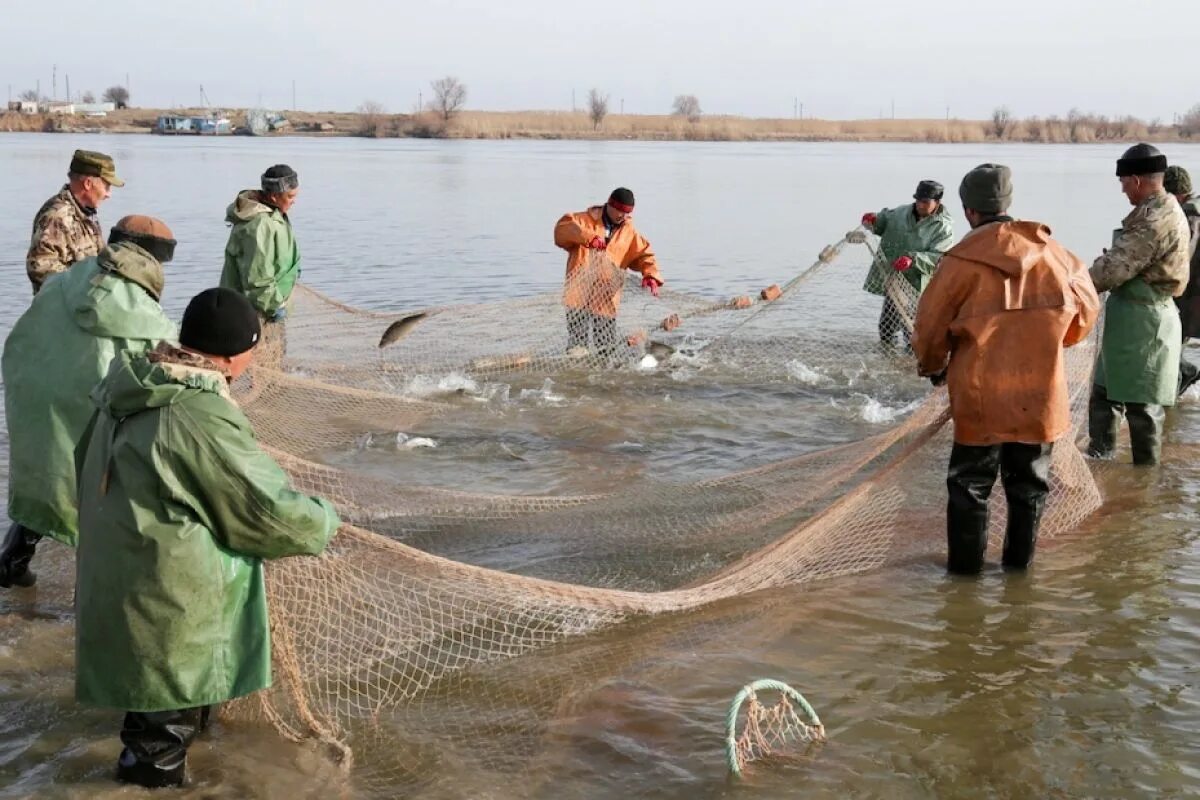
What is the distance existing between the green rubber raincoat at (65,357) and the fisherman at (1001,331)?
292 centimetres

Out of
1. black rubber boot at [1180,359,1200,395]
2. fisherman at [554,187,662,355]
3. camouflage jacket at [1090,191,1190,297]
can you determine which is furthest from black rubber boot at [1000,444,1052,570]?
fisherman at [554,187,662,355]

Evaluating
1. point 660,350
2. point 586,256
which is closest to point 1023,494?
point 586,256

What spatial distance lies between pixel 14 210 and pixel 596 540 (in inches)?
762

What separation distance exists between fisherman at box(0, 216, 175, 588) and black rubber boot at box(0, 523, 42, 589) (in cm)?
31

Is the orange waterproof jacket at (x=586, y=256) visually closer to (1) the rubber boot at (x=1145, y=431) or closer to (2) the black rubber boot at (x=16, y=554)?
(1) the rubber boot at (x=1145, y=431)

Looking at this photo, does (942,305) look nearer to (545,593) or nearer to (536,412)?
(545,593)

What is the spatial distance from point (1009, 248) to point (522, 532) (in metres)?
2.54

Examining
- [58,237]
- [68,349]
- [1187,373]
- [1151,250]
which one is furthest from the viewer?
[1187,373]

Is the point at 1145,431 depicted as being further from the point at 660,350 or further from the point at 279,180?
the point at 279,180

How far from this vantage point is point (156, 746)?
3.14 metres

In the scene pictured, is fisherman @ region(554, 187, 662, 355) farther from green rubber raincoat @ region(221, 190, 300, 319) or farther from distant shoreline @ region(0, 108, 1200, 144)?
distant shoreline @ region(0, 108, 1200, 144)

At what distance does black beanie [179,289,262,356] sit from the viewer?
2.90m

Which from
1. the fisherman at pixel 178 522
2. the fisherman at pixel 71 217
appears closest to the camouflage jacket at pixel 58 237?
the fisherman at pixel 71 217

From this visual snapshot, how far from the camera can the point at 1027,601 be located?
4789 millimetres
